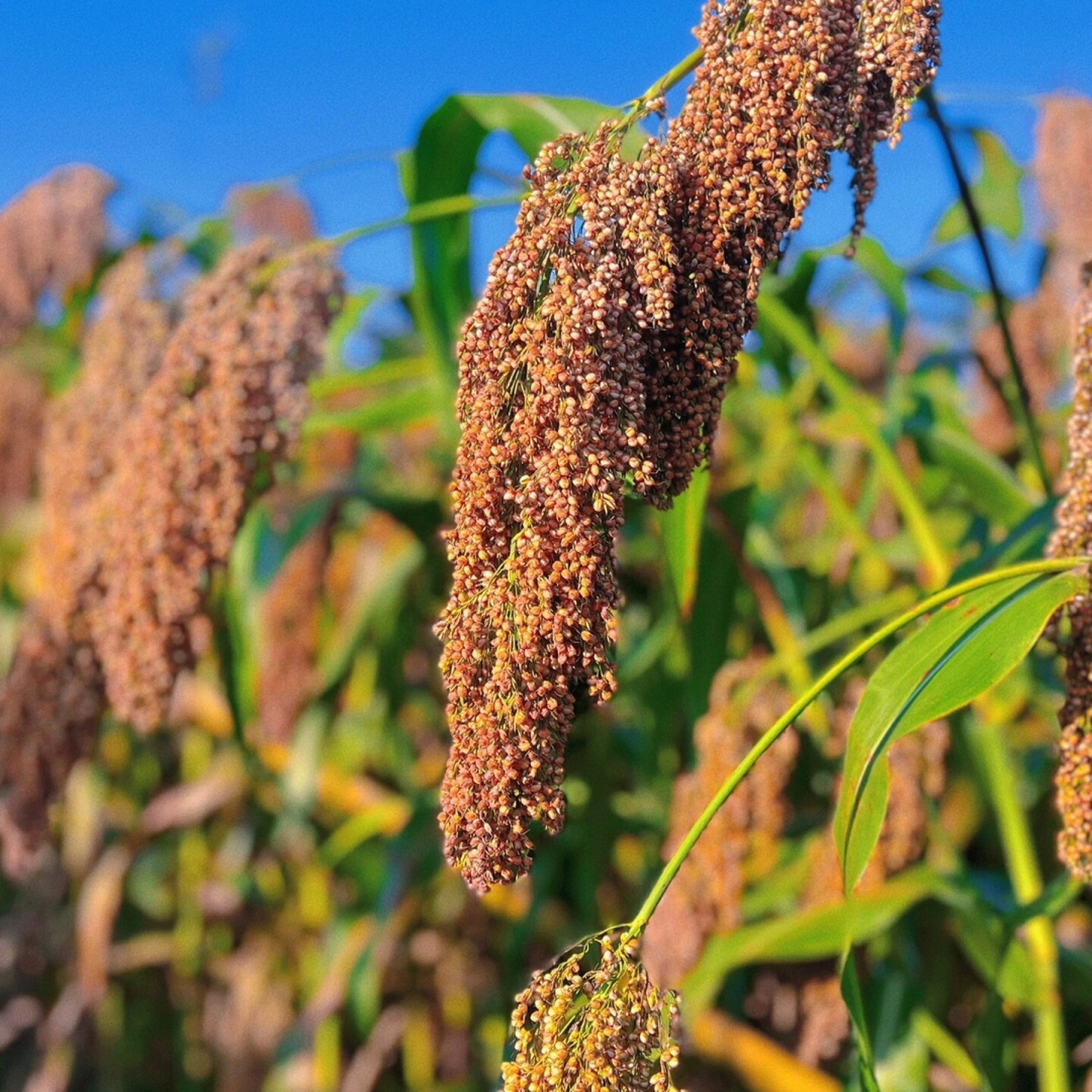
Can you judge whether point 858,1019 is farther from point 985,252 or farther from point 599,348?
point 985,252

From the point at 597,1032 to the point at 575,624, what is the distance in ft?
0.93

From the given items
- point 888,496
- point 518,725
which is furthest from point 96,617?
point 888,496

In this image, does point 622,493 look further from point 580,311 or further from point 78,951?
point 78,951

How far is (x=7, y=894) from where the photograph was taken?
4.60 m

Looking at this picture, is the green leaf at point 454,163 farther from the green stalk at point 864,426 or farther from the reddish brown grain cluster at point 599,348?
the green stalk at point 864,426

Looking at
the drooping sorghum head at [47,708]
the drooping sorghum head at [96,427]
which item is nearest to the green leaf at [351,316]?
the drooping sorghum head at [96,427]

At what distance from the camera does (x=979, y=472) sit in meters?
2.11

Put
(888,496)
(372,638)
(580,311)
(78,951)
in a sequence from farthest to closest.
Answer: (78,951), (372,638), (888,496), (580,311)

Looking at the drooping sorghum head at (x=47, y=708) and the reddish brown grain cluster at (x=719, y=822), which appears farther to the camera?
the drooping sorghum head at (x=47, y=708)

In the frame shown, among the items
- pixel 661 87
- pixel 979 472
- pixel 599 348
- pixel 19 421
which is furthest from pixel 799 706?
pixel 19 421

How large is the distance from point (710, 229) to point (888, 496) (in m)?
2.20

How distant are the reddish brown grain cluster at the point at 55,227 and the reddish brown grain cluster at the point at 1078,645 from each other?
214cm

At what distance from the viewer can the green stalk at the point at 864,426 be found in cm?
195

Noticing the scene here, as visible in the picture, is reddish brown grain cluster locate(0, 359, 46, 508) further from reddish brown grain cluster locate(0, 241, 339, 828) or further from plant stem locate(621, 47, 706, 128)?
plant stem locate(621, 47, 706, 128)
